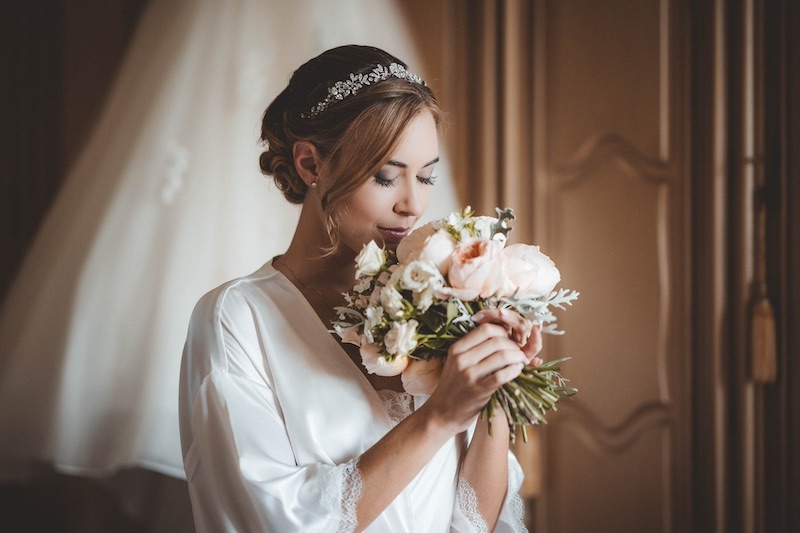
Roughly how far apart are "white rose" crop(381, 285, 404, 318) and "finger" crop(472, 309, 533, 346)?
0.13m

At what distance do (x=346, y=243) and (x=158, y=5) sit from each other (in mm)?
1314

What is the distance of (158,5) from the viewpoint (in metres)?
2.18

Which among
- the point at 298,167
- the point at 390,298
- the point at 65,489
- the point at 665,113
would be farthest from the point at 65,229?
the point at 665,113

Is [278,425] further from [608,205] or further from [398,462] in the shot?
[608,205]

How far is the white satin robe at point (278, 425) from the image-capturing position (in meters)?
1.13

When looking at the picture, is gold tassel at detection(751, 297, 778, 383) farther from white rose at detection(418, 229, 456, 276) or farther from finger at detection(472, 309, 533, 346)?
white rose at detection(418, 229, 456, 276)

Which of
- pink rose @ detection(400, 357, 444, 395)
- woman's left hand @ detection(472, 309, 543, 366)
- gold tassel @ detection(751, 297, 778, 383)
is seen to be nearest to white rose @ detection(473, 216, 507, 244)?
woman's left hand @ detection(472, 309, 543, 366)

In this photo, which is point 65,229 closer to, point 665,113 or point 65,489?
point 65,489

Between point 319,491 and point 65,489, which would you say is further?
point 65,489

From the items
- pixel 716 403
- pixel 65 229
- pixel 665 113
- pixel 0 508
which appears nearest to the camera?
pixel 0 508

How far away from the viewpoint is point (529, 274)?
1.14 metres

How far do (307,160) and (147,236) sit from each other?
909 millimetres

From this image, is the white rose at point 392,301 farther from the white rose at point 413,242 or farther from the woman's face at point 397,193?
the woman's face at point 397,193

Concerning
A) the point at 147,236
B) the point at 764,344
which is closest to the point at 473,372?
the point at 147,236
